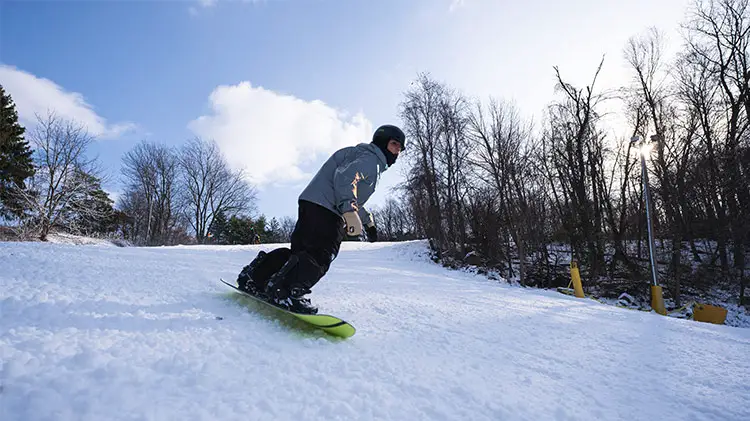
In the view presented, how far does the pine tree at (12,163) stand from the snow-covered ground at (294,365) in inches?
558

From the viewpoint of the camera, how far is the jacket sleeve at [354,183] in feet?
7.11

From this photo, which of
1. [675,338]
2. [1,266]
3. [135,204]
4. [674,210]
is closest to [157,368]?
[1,266]

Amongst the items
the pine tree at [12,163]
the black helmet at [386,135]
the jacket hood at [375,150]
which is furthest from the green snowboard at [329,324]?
the pine tree at [12,163]

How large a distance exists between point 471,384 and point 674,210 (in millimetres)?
17252

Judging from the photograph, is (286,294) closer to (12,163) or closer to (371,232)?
(371,232)

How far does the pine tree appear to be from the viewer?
11562 mm

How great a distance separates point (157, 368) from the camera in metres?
1.21

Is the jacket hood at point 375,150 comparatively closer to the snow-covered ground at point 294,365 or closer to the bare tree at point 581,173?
the snow-covered ground at point 294,365

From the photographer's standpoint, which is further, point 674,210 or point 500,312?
point 674,210

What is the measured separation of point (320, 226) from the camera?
7.41 ft

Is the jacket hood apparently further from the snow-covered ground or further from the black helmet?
the snow-covered ground

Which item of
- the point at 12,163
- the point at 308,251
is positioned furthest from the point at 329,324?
the point at 12,163

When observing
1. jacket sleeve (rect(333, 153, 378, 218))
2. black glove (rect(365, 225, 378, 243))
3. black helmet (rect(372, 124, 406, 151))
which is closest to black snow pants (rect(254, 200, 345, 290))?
jacket sleeve (rect(333, 153, 378, 218))

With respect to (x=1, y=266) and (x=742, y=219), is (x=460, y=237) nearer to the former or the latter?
(x=742, y=219)
